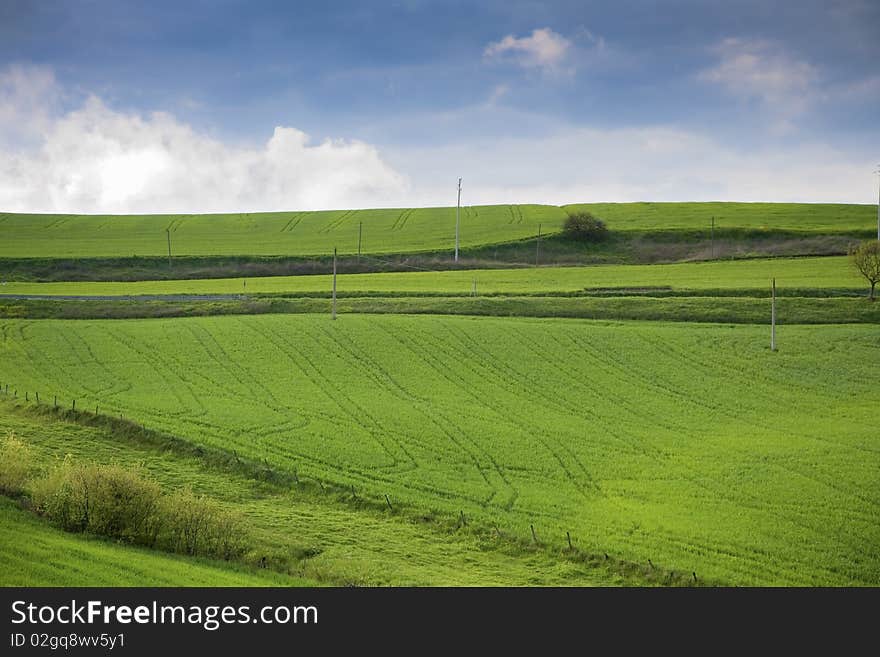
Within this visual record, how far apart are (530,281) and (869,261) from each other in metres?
25.5

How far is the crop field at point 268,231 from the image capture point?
343ft

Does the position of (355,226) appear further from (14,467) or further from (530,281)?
(14,467)

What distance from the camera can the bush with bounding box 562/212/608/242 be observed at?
105750 millimetres

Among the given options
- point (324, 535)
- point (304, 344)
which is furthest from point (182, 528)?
point (304, 344)

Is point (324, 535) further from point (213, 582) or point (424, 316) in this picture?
point (424, 316)

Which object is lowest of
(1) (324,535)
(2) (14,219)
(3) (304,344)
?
(1) (324,535)

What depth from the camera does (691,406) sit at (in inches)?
1608

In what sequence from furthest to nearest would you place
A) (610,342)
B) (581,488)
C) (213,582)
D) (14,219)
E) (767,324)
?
(14,219), (767,324), (610,342), (581,488), (213,582)

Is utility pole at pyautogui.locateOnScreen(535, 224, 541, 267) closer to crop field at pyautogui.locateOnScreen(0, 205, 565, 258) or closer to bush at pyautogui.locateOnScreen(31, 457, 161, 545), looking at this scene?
crop field at pyautogui.locateOnScreen(0, 205, 565, 258)

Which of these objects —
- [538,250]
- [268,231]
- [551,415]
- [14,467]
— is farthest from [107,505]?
[268,231]

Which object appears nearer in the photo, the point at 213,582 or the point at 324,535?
the point at 213,582

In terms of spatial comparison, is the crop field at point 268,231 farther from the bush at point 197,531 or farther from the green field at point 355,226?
the bush at point 197,531

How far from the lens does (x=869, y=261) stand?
2394 inches
